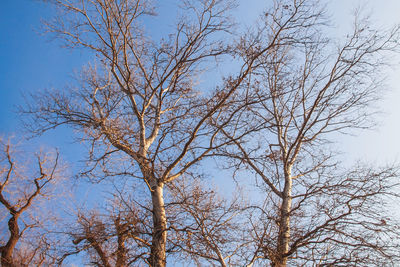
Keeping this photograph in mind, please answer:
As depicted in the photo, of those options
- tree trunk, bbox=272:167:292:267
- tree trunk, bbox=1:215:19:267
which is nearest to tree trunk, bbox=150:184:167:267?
tree trunk, bbox=272:167:292:267

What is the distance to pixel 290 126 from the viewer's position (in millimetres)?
8523

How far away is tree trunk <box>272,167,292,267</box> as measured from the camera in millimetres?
5647

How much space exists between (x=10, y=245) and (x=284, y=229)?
28.6 ft

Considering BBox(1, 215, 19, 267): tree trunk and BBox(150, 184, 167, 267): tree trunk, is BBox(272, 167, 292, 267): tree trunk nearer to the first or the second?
BBox(150, 184, 167, 267): tree trunk

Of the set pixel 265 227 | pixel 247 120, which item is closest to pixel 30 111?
pixel 247 120

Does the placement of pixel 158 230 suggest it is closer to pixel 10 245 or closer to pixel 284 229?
pixel 284 229

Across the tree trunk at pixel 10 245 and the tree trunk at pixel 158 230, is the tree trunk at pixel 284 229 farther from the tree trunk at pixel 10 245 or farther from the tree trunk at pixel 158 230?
the tree trunk at pixel 10 245

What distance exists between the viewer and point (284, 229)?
6.04 meters

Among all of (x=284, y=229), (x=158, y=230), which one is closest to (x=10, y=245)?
(x=158, y=230)

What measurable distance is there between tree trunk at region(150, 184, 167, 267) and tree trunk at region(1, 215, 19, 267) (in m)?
6.17

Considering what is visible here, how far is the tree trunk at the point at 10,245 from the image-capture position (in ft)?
28.9

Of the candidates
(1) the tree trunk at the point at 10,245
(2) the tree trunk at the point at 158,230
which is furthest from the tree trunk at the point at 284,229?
(1) the tree trunk at the point at 10,245

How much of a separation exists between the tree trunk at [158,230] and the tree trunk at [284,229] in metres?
2.11

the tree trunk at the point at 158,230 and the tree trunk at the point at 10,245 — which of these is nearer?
the tree trunk at the point at 158,230
